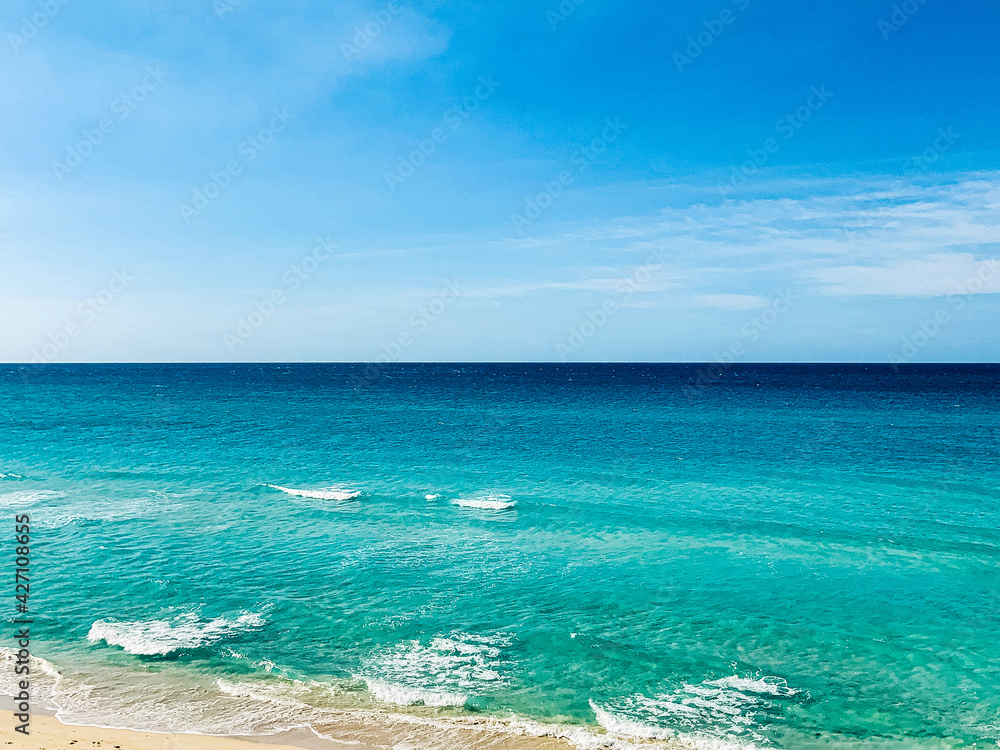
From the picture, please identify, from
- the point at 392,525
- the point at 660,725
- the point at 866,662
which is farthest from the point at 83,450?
the point at 866,662

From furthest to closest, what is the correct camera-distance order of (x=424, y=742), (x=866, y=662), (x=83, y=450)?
(x=83, y=450) < (x=866, y=662) < (x=424, y=742)

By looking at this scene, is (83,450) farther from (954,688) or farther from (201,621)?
(954,688)

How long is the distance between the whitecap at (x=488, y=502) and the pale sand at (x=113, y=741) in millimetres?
18967

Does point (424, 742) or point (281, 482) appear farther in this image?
point (281, 482)

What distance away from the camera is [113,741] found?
13.0m

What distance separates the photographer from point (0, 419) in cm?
6962

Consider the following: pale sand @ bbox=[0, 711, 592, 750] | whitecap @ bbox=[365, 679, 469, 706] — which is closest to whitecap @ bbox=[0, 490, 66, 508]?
pale sand @ bbox=[0, 711, 592, 750]

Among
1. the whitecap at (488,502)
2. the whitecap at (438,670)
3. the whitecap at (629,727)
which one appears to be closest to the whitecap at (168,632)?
the whitecap at (438,670)

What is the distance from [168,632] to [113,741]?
205 inches

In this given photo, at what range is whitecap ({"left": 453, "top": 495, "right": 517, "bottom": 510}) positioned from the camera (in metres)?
32.0

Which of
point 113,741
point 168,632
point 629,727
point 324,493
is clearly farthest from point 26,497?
point 629,727

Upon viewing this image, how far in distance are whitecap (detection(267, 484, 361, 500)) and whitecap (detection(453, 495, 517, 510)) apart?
19.7 ft

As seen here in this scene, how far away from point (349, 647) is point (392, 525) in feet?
37.7

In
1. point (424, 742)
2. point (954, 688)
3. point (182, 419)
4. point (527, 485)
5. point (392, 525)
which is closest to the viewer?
point (424, 742)
